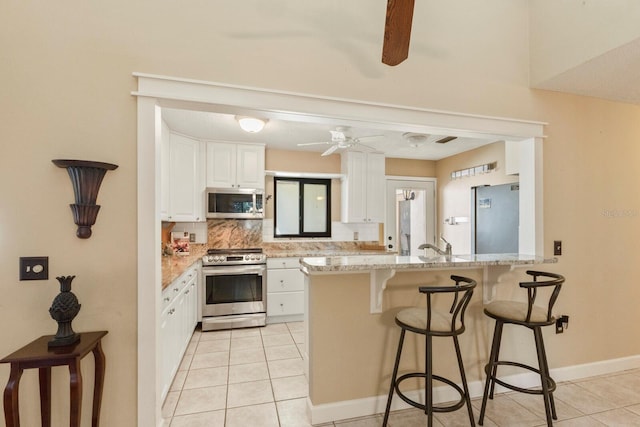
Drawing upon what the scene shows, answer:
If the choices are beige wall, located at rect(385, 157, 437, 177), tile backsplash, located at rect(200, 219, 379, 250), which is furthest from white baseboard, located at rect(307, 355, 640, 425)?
beige wall, located at rect(385, 157, 437, 177)

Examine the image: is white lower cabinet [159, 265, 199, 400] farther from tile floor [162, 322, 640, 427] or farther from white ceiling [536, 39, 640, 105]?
white ceiling [536, 39, 640, 105]

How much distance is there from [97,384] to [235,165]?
3.05m

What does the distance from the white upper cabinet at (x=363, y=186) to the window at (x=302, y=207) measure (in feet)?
1.18

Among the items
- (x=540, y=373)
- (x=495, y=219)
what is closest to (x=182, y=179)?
(x=540, y=373)

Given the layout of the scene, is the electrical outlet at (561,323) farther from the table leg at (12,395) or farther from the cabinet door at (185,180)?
the cabinet door at (185,180)

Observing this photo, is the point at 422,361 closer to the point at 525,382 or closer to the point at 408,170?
the point at 525,382

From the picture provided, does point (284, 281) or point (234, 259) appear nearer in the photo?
point (234, 259)

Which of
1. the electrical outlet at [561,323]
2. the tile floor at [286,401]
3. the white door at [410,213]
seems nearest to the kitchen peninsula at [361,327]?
the tile floor at [286,401]

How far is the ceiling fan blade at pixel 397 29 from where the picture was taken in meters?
1.28

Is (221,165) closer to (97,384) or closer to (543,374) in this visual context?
(97,384)

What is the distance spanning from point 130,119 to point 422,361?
2.55 m

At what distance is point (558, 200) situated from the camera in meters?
2.51

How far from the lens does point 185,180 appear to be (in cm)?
383

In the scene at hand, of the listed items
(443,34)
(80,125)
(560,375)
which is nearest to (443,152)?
(443,34)
